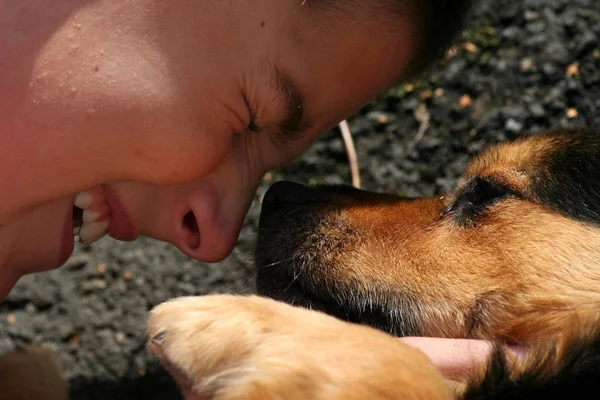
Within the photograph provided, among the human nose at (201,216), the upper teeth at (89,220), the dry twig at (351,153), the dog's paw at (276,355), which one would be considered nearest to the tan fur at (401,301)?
the dog's paw at (276,355)

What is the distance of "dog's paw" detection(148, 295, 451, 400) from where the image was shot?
1.25 m

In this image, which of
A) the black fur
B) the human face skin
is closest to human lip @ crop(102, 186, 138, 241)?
the human face skin

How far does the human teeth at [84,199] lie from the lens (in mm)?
1842

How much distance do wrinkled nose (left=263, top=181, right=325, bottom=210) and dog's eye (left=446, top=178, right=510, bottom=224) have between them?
32cm

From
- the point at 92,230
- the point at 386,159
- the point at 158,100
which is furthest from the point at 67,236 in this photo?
the point at 386,159

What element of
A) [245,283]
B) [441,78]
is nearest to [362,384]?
[245,283]

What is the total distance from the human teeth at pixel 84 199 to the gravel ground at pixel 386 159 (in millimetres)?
589

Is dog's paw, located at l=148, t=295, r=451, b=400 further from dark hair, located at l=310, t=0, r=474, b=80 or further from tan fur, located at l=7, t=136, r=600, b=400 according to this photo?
dark hair, located at l=310, t=0, r=474, b=80

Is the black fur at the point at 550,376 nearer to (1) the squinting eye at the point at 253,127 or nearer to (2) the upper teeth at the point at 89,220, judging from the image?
(1) the squinting eye at the point at 253,127

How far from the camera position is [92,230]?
75.1 inches

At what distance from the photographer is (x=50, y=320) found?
7.64 feet

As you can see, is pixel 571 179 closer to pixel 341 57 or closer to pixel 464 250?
pixel 464 250

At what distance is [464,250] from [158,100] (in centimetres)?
73

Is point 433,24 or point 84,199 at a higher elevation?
point 433,24
